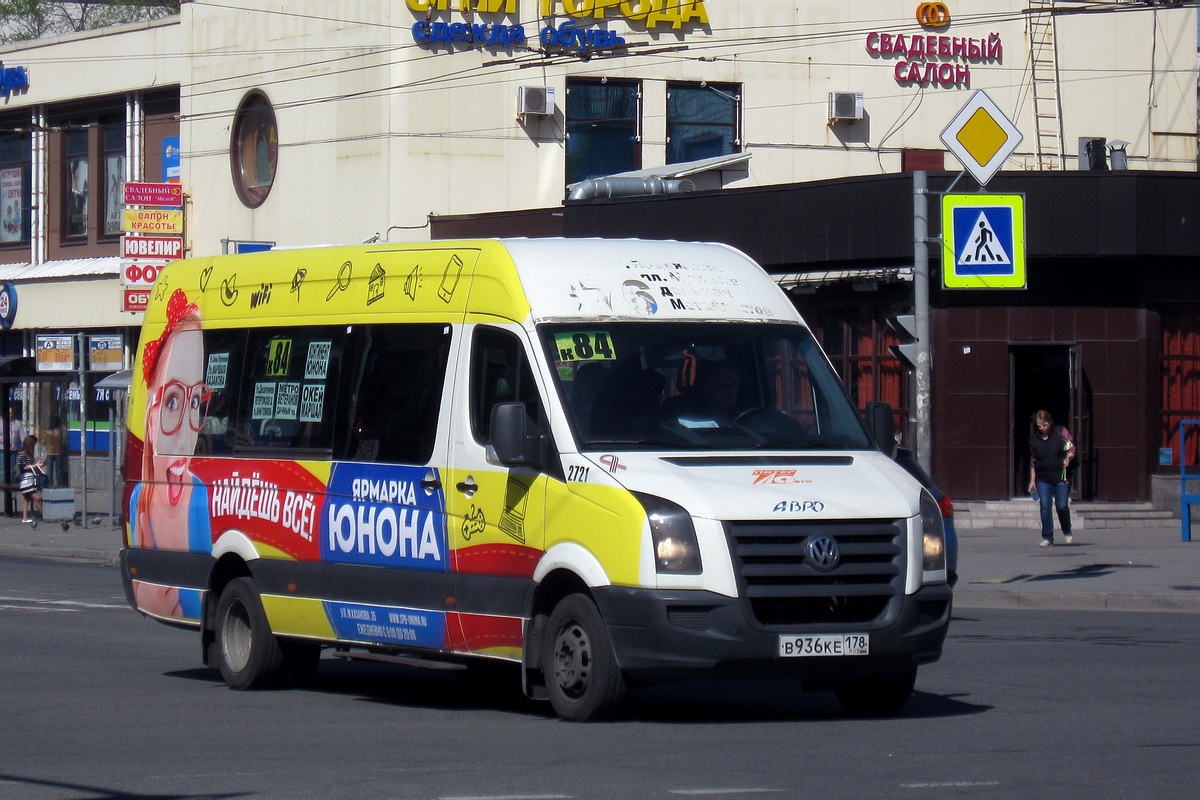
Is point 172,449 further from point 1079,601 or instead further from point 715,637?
point 1079,601

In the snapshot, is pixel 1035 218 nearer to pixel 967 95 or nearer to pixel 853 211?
pixel 853 211

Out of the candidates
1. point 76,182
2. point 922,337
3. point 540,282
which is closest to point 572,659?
point 540,282

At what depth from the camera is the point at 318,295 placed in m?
11.4

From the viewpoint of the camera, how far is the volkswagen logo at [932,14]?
127 ft

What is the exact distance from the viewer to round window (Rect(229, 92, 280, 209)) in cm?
3722

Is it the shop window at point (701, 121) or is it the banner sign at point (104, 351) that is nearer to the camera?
the banner sign at point (104, 351)

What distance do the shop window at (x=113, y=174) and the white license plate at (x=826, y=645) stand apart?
35.3 meters

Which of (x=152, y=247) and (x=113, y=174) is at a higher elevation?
(x=113, y=174)

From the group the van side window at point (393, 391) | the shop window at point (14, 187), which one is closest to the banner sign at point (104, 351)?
the shop window at point (14, 187)

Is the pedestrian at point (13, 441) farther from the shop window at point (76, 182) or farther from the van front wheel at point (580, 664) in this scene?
the van front wheel at point (580, 664)

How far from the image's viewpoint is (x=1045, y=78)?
127ft

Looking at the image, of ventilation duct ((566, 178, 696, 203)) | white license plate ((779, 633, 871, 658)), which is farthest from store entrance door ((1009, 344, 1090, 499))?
white license plate ((779, 633, 871, 658))

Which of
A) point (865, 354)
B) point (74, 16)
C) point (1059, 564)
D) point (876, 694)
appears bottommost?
point (1059, 564)

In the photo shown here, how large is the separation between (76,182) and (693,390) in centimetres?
3600
